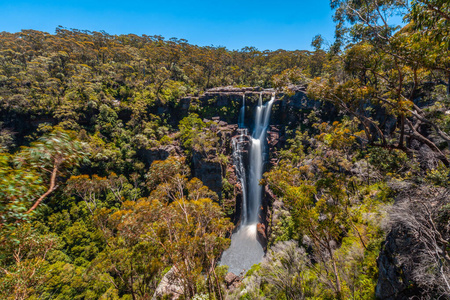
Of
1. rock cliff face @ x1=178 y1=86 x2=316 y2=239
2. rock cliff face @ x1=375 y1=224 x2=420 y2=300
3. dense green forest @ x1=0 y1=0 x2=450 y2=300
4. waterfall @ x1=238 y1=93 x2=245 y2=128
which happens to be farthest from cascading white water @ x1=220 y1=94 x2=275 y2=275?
rock cliff face @ x1=375 y1=224 x2=420 y2=300

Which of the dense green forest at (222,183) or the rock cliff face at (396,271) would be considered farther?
the rock cliff face at (396,271)

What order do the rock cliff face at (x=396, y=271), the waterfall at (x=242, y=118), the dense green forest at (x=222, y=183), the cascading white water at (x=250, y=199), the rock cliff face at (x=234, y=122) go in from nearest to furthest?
the dense green forest at (x=222, y=183) < the rock cliff face at (x=396, y=271) < the cascading white water at (x=250, y=199) < the rock cliff face at (x=234, y=122) < the waterfall at (x=242, y=118)

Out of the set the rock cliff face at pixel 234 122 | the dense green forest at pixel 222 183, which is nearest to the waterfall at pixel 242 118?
the rock cliff face at pixel 234 122

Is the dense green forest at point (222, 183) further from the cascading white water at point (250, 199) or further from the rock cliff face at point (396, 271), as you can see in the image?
the cascading white water at point (250, 199)

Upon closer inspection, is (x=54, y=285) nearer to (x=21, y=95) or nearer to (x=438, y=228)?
(x=438, y=228)

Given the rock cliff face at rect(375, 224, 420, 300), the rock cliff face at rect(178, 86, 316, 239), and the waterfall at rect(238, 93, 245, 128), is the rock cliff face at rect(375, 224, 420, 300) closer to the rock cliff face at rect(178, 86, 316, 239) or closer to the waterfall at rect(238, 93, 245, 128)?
the rock cliff face at rect(178, 86, 316, 239)

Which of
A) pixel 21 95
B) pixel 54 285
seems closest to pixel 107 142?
pixel 21 95
